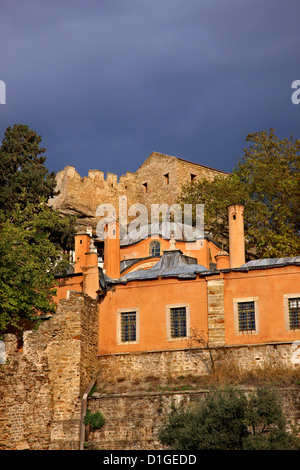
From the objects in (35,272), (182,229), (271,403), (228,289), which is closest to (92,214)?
(182,229)

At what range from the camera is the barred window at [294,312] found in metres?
31.6

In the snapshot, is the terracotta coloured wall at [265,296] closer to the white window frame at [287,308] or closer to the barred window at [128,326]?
the white window frame at [287,308]

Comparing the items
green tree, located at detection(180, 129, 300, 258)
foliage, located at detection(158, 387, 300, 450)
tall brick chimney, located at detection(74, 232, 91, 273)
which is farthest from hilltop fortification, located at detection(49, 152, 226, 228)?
foliage, located at detection(158, 387, 300, 450)

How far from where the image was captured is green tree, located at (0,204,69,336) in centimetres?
3409

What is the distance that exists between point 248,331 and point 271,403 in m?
5.96

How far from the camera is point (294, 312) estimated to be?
3180 centimetres

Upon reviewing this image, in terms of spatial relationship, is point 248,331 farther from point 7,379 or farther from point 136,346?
point 7,379

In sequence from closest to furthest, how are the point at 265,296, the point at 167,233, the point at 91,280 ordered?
the point at 265,296, the point at 91,280, the point at 167,233

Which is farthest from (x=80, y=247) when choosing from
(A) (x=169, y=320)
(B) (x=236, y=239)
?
(A) (x=169, y=320)

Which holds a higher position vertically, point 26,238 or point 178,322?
point 26,238

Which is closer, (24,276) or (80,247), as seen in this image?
(24,276)

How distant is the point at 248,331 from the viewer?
32031 millimetres

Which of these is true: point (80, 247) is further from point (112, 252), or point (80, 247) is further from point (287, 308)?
point (287, 308)

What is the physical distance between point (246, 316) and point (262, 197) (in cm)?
1675
